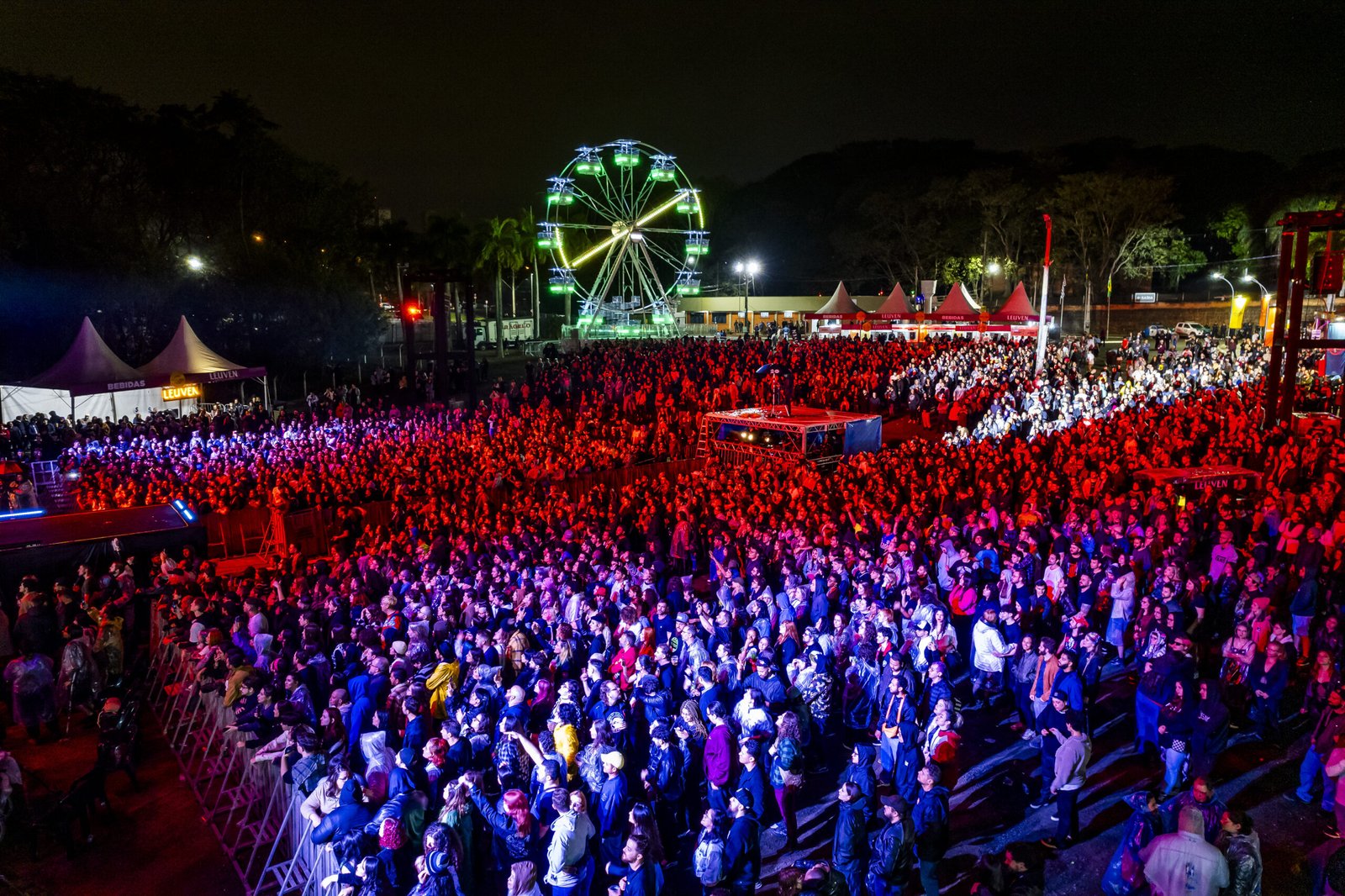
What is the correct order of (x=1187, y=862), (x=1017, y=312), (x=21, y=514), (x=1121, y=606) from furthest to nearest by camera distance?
1. (x=1017, y=312)
2. (x=21, y=514)
3. (x=1121, y=606)
4. (x=1187, y=862)

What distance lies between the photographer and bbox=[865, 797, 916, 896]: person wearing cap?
480 centimetres

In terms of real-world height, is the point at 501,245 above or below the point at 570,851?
above

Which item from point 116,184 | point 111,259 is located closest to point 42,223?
point 111,259

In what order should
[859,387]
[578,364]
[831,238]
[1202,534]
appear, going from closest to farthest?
[1202,534] → [859,387] → [578,364] → [831,238]

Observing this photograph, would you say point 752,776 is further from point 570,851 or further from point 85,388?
point 85,388

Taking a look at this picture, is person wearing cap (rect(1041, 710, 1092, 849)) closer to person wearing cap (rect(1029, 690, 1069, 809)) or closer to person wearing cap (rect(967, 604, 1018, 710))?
person wearing cap (rect(1029, 690, 1069, 809))

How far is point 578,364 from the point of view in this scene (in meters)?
25.0

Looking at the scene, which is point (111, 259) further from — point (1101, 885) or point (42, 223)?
point (1101, 885)

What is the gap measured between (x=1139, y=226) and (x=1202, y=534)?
39969mm

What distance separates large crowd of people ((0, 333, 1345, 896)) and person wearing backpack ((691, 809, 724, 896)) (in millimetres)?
16

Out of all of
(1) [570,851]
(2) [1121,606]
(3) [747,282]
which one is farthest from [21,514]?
(3) [747,282]

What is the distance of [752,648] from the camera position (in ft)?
22.7

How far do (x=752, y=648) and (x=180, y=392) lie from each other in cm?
1906

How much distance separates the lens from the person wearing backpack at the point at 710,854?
4777mm
